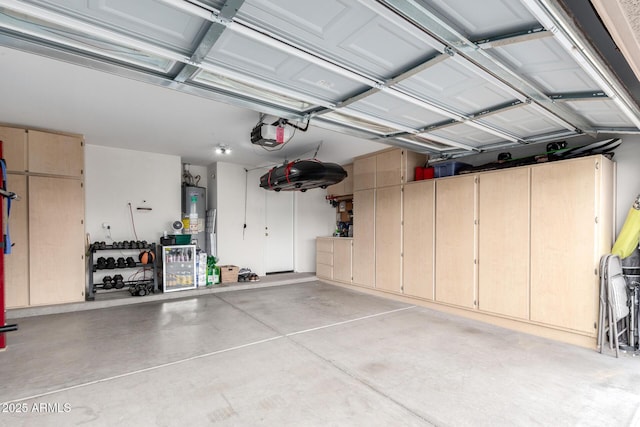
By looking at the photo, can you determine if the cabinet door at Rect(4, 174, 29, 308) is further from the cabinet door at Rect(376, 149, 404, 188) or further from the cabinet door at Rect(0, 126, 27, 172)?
the cabinet door at Rect(376, 149, 404, 188)

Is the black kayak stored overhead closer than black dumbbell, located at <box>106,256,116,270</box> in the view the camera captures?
Yes

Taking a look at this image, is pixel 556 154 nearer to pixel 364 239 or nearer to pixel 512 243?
pixel 512 243

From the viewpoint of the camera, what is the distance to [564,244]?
348 cm

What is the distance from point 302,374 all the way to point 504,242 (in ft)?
10.2

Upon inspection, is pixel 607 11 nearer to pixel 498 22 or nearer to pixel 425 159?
pixel 498 22

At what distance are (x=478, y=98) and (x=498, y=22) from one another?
110 centimetres

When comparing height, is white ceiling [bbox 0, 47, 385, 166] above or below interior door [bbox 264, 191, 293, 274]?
above

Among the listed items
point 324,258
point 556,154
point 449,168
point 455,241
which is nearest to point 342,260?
point 324,258

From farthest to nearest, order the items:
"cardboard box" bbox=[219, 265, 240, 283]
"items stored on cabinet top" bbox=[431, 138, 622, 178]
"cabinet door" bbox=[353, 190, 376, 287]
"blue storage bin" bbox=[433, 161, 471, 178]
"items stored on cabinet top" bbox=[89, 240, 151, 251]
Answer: "cardboard box" bbox=[219, 265, 240, 283], "cabinet door" bbox=[353, 190, 376, 287], "items stored on cabinet top" bbox=[89, 240, 151, 251], "blue storage bin" bbox=[433, 161, 471, 178], "items stored on cabinet top" bbox=[431, 138, 622, 178]

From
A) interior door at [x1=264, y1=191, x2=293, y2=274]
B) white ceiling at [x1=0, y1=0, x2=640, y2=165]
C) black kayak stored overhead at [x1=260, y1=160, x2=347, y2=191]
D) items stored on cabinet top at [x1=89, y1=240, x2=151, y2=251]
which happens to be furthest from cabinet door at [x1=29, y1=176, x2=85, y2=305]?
interior door at [x1=264, y1=191, x2=293, y2=274]

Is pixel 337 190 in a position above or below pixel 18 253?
above

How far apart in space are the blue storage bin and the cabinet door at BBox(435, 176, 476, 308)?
0.56ft

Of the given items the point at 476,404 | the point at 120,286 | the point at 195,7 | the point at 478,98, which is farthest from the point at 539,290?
the point at 120,286

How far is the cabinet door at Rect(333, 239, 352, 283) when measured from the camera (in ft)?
20.8
